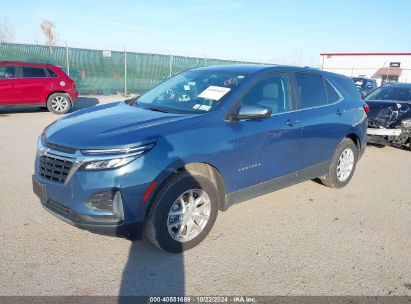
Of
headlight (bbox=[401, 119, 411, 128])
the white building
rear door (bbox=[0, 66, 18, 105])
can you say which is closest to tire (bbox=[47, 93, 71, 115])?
rear door (bbox=[0, 66, 18, 105])

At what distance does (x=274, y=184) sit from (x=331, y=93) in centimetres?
175

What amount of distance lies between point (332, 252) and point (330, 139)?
1871 millimetres

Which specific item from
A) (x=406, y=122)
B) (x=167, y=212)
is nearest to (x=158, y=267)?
(x=167, y=212)

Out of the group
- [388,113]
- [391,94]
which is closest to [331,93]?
[388,113]

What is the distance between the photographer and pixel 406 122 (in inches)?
314

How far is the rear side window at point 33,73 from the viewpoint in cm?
1145

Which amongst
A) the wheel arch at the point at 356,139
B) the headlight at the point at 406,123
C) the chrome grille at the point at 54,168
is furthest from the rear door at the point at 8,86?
the headlight at the point at 406,123

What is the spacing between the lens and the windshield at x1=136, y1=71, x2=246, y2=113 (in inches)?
147

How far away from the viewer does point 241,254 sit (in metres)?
3.42

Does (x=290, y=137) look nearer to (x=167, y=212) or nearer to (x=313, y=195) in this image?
(x=313, y=195)

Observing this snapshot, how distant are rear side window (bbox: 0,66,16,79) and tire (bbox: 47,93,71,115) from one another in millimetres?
1298

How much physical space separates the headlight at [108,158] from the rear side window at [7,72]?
1008 centimetres

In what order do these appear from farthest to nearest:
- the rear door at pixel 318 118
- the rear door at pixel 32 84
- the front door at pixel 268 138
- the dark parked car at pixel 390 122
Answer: the rear door at pixel 32 84 → the dark parked car at pixel 390 122 → the rear door at pixel 318 118 → the front door at pixel 268 138

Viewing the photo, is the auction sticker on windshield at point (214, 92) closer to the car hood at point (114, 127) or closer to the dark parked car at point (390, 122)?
the car hood at point (114, 127)
